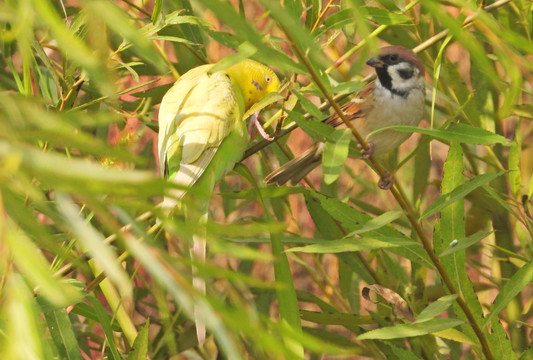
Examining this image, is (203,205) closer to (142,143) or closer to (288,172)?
(288,172)

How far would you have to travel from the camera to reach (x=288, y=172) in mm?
1448

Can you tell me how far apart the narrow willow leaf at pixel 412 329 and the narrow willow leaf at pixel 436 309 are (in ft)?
0.05

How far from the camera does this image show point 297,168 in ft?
4.82

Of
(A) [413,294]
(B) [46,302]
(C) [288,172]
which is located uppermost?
(B) [46,302]

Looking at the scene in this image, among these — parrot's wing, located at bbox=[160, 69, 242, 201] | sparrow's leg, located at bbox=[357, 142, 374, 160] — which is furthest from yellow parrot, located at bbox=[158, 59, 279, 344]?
sparrow's leg, located at bbox=[357, 142, 374, 160]

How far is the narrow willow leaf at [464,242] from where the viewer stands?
3.28ft

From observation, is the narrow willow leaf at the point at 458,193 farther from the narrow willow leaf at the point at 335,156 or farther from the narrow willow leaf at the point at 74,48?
the narrow willow leaf at the point at 74,48

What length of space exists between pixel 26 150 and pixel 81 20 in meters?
0.69

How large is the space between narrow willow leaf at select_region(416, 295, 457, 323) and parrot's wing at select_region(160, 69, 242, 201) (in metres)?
0.40

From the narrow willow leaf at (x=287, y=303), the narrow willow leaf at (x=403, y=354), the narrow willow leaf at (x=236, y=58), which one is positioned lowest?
the narrow willow leaf at (x=403, y=354)

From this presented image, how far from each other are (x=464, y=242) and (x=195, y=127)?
465mm

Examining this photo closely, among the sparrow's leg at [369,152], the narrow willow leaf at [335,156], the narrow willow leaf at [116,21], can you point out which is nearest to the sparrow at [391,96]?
the sparrow's leg at [369,152]

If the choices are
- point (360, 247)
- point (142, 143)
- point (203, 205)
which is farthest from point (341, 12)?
point (142, 143)

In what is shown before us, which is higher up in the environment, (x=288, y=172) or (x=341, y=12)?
(x=341, y=12)
